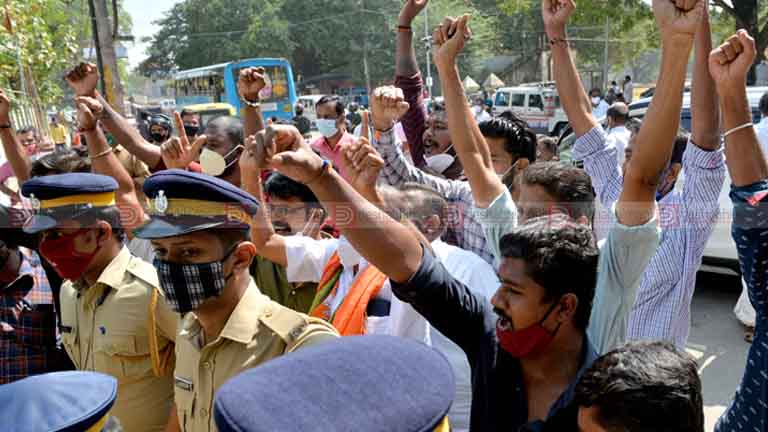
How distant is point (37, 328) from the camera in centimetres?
242

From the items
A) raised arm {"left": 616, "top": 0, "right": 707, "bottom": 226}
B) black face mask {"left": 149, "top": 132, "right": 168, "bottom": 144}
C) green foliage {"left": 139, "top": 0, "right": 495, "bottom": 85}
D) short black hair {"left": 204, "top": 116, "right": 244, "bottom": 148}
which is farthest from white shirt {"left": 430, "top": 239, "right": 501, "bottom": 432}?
green foliage {"left": 139, "top": 0, "right": 495, "bottom": 85}

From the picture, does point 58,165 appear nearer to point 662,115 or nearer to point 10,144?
point 10,144

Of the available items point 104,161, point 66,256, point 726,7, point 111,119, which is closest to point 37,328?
point 66,256

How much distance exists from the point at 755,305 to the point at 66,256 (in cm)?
224

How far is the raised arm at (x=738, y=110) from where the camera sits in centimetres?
156

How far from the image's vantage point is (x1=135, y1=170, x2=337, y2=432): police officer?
173 centimetres

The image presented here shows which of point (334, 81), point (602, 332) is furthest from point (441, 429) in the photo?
point (334, 81)

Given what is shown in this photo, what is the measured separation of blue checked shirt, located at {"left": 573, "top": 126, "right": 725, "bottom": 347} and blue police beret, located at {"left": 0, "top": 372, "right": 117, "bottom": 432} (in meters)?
1.83

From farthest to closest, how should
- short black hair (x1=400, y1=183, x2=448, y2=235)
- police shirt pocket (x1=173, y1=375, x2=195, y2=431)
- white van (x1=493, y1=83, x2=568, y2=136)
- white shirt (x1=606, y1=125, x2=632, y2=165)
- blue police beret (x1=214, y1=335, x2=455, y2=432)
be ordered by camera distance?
white van (x1=493, y1=83, x2=568, y2=136), white shirt (x1=606, y1=125, x2=632, y2=165), short black hair (x1=400, y1=183, x2=448, y2=235), police shirt pocket (x1=173, y1=375, x2=195, y2=431), blue police beret (x1=214, y1=335, x2=455, y2=432)

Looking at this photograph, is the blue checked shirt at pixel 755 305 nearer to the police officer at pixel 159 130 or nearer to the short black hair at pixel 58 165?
the short black hair at pixel 58 165

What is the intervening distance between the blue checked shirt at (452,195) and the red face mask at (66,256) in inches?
50.9

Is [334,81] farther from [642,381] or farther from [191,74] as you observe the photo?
[642,381]

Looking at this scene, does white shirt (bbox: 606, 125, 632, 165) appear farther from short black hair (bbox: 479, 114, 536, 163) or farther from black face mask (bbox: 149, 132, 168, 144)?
black face mask (bbox: 149, 132, 168, 144)

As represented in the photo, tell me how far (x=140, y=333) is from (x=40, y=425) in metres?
1.13
